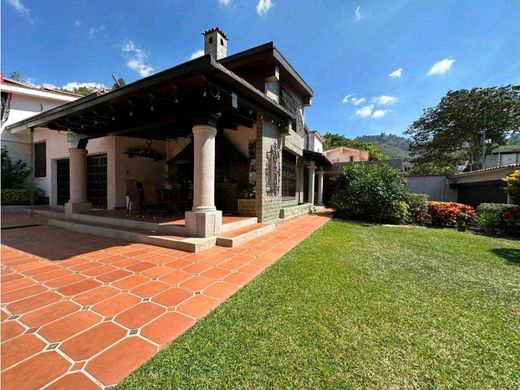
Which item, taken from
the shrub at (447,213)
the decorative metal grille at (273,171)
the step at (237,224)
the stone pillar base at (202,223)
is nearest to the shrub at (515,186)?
the shrub at (447,213)

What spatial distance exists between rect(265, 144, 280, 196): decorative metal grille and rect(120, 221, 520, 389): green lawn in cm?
363

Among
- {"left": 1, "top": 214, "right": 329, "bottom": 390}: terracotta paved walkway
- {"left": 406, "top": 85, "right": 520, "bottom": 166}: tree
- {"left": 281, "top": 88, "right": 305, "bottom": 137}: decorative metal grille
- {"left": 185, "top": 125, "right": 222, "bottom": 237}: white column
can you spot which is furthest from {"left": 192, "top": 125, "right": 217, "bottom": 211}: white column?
{"left": 406, "top": 85, "right": 520, "bottom": 166}: tree

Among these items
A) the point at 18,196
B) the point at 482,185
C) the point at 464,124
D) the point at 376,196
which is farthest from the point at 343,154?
the point at 18,196

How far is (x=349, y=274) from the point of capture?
3.61m

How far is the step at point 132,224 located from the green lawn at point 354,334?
284 cm

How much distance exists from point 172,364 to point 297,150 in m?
9.73

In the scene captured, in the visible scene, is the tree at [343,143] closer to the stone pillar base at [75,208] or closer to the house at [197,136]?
the house at [197,136]

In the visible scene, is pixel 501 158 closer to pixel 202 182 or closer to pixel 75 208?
pixel 202 182

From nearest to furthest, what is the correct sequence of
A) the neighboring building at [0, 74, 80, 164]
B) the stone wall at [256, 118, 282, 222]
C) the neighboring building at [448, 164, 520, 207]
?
the stone wall at [256, 118, 282, 222] < the neighboring building at [448, 164, 520, 207] < the neighboring building at [0, 74, 80, 164]

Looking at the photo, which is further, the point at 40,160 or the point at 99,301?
the point at 40,160

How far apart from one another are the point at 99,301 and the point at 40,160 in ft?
47.7

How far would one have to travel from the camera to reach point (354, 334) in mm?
2092

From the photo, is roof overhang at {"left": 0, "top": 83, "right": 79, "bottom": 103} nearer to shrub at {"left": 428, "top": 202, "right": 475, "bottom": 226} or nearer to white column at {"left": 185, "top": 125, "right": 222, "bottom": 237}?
white column at {"left": 185, "top": 125, "right": 222, "bottom": 237}

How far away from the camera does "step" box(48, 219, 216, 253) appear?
4.51 metres
